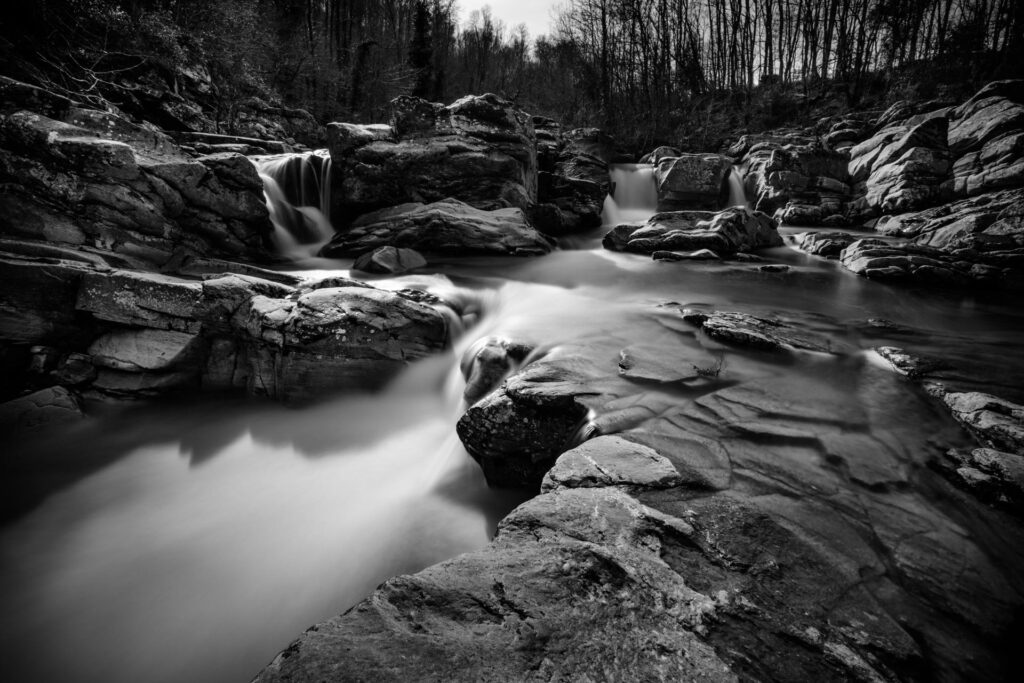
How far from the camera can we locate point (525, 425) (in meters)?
2.73

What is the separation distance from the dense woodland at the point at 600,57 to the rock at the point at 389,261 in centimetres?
651

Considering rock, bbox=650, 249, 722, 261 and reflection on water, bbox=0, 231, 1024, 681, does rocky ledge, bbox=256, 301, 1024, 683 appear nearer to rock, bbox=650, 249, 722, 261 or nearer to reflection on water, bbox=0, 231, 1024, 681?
reflection on water, bbox=0, 231, 1024, 681

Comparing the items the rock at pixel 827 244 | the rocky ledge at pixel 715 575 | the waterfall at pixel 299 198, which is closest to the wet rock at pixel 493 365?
the rocky ledge at pixel 715 575

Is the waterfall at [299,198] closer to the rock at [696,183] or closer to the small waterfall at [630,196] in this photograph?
the small waterfall at [630,196]

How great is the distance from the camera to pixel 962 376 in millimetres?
3316

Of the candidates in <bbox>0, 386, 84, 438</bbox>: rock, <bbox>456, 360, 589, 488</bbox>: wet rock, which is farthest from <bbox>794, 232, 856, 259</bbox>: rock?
<bbox>0, 386, 84, 438</bbox>: rock

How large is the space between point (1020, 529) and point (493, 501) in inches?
104

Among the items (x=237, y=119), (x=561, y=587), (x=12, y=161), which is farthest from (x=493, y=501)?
(x=237, y=119)

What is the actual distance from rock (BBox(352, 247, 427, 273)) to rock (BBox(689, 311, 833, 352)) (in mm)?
4896

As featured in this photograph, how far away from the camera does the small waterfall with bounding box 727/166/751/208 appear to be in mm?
13086

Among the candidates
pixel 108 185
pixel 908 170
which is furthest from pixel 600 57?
pixel 108 185

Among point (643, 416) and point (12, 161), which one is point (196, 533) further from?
point (12, 161)

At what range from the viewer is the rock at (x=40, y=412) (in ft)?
12.0

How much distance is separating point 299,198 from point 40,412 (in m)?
6.89
